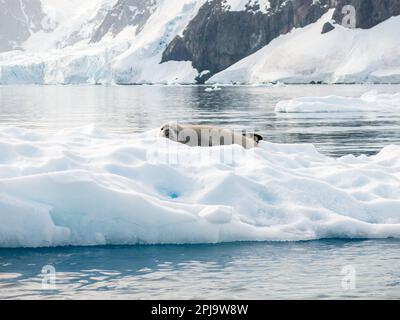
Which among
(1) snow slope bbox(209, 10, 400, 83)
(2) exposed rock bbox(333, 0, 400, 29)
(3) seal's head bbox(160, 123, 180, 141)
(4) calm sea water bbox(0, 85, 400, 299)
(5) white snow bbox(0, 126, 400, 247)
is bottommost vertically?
(4) calm sea water bbox(0, 85, 400, 299)

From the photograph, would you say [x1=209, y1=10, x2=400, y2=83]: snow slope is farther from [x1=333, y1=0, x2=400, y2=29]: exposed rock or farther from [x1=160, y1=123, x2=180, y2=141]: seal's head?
[x1=160, y1=123, x2=180, y2=141]: seal's head

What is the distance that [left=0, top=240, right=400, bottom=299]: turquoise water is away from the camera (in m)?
7.83

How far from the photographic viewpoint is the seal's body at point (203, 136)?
17.4 m

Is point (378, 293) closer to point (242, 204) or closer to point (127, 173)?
point (242, 204)

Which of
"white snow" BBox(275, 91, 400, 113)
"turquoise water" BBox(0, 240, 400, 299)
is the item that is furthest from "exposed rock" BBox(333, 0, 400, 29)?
"turquoise water" BBox(0, 240, 400, 299)

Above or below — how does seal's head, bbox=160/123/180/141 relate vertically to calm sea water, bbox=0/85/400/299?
above

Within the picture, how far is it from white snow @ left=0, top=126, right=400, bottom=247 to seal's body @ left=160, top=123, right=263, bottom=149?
9.95 feet

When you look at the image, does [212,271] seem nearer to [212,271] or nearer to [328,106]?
[212,271]

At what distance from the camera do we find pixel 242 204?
36.8ft

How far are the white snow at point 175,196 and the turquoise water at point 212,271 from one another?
0.29 m

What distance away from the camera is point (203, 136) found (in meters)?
18.0

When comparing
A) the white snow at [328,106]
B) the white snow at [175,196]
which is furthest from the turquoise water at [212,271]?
the white snow at [328,106]

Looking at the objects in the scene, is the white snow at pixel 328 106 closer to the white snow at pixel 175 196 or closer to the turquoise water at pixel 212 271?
the white snow at pixel 175 196

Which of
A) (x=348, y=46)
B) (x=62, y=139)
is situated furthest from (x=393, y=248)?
(x=348, y=46)
